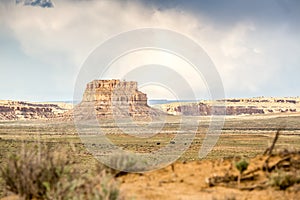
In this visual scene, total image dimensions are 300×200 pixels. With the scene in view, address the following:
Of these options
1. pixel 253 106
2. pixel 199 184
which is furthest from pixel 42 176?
pixel 253 106

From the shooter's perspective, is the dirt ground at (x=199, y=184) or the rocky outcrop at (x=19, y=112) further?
the rocky outcrop at (x=19, y=112)

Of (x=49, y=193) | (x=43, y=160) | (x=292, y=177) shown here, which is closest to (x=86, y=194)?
(x=49, y=193)

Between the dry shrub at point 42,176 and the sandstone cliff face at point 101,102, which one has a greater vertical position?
the sandstone cliff face at point 101,102

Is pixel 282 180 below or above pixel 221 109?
below

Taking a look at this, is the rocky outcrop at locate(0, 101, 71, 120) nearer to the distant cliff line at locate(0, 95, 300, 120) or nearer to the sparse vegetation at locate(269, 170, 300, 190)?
the distant cliff line at locate(0, 95, 300, 120)

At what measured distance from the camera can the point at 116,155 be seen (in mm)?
9953

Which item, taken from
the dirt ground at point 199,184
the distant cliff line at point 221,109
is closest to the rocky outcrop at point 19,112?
the distant cliff line at point 221,109

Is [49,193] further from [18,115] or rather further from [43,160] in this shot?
[18,115]

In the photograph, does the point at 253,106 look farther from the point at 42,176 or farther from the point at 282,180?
the point at 42,176

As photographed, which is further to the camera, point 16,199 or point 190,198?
point 16,199

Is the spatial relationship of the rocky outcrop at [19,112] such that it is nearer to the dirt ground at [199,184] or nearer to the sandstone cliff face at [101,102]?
the sandstone cliff face at [101,102]

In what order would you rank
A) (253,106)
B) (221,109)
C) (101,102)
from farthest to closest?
(253,106) < (221,109) < (101,102)

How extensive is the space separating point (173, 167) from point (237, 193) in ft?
7.98

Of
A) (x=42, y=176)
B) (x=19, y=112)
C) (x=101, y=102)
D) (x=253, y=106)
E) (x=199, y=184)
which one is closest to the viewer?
(x=42, y=176)
